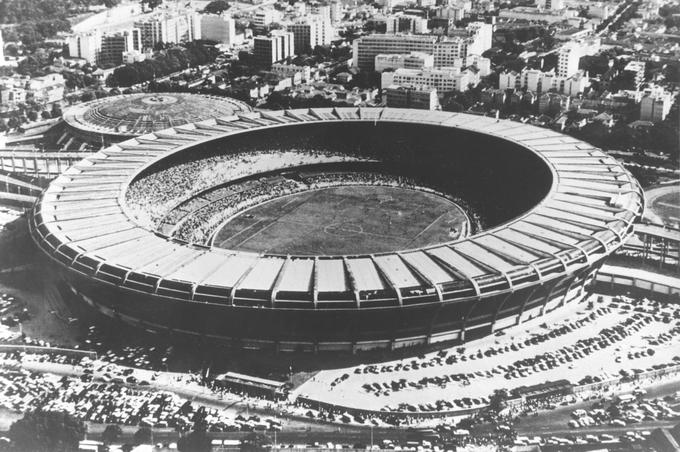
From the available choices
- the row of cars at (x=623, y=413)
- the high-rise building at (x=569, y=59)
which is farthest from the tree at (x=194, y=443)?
the high-rise building at (x=569, y=59)

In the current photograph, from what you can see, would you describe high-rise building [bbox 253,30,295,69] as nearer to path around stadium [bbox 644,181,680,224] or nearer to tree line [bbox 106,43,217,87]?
tree line [bbox 106,43,217,87]

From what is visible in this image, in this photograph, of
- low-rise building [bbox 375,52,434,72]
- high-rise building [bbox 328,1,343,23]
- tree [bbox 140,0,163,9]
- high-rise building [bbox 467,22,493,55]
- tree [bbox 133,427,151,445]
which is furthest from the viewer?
tree [bbox 140,0,163,9]

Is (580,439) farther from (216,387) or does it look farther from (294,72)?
(294,72)

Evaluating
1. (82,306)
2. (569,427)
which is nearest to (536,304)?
(569,427)

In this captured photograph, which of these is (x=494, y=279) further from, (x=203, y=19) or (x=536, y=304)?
(x=203, y=19)

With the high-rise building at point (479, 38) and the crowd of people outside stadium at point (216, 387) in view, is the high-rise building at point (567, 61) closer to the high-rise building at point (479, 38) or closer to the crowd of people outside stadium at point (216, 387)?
the high-rise building at point (479, 38)

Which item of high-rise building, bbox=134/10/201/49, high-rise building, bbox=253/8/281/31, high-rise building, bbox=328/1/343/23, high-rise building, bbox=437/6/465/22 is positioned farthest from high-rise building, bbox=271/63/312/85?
high-rise building, bbox=437/6/465/22
